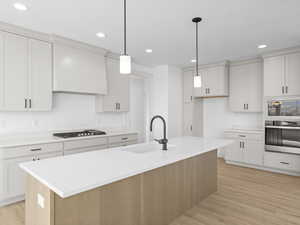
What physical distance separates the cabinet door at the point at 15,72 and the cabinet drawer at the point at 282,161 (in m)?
4.78

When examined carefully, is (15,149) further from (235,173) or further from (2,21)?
(235,173)

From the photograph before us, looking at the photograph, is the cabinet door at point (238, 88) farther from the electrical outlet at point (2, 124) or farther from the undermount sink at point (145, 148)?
the electrical outlet at point (2, 124)

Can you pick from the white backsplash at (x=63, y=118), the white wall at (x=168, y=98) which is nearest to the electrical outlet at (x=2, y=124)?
the white backsplash at (x=63, y=118)

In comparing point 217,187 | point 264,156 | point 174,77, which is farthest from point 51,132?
point 264,156

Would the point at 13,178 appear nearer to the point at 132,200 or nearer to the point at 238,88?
the point at 132,200

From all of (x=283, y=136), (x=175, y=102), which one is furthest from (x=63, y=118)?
(x=283, y=136)

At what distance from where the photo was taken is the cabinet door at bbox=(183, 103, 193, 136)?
5.25 meters

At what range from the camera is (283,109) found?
3.71m

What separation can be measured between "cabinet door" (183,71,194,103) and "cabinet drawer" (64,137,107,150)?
2.85 m

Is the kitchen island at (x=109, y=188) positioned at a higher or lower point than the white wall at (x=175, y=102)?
lower

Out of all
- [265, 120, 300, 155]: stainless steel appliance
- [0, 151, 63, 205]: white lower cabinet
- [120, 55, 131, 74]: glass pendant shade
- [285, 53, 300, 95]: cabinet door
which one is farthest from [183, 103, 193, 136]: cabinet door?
[0, 151, 63, 205]: white lower cabinet

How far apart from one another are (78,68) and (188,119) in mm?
3302

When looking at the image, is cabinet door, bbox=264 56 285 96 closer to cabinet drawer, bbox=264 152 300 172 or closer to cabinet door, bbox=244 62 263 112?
cabinet door, bbox=244 62 263 112

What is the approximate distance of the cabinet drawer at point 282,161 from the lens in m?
3.59
